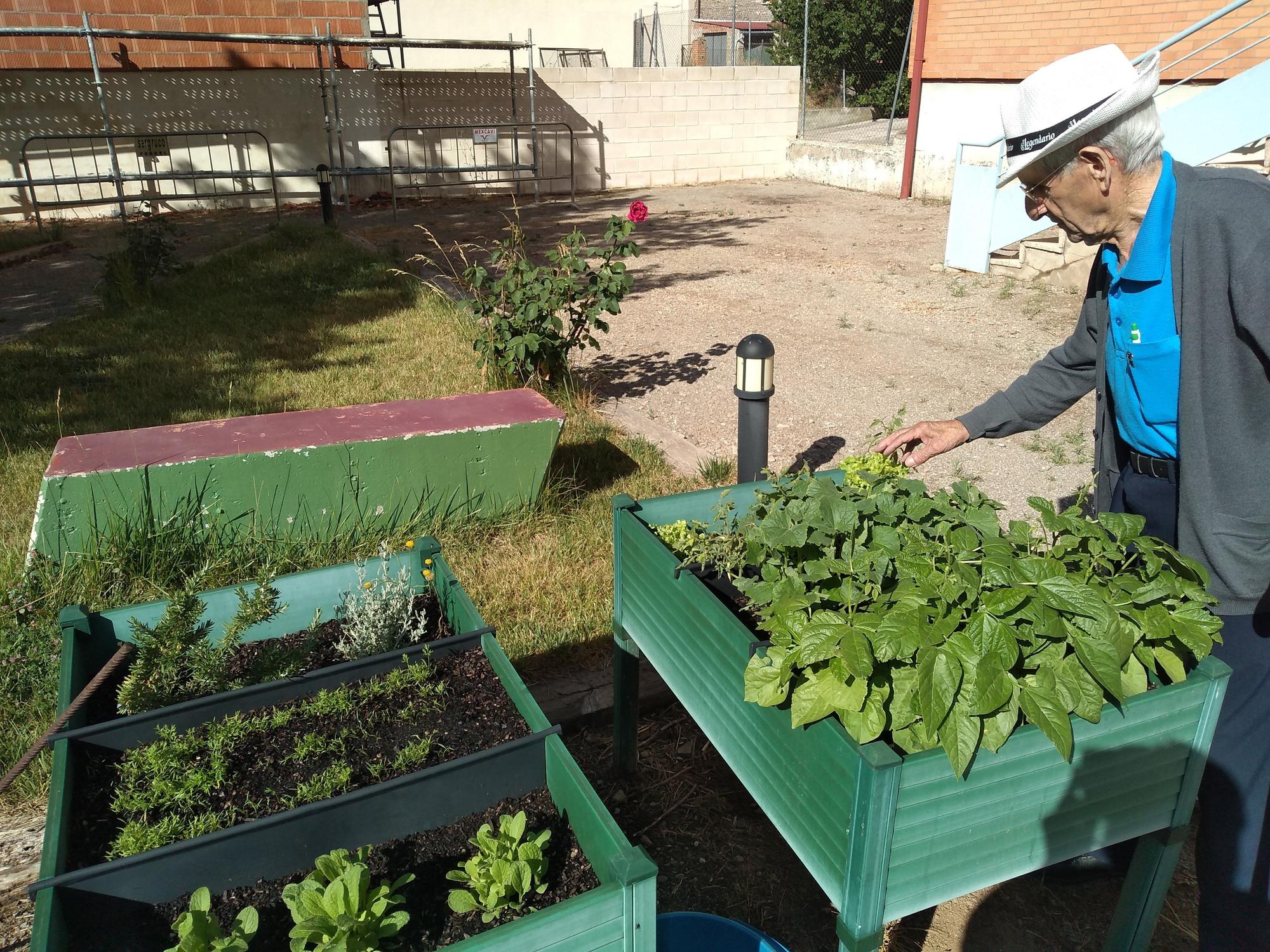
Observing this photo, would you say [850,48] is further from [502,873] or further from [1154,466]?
[502,873]

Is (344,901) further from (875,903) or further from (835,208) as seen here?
(835,208)

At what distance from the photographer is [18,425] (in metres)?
5.39

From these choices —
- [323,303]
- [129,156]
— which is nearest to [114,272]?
[323,303]

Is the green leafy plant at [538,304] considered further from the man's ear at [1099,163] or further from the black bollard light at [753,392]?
the man's ear at [1099,163]

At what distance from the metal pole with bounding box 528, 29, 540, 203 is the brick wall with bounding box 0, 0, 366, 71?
3.03 meters

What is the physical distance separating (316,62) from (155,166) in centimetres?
320

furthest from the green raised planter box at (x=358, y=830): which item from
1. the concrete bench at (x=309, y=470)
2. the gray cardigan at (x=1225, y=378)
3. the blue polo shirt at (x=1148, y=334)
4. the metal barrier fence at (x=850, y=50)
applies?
the metal barrier fence at (x=850, y=50)

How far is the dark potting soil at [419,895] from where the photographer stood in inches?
60.9

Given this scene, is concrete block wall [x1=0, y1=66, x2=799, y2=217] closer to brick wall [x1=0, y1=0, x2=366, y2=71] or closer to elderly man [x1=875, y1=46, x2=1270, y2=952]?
brick wall [x1=0, y1=0, x2=366, y2=71]

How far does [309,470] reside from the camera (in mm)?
3566

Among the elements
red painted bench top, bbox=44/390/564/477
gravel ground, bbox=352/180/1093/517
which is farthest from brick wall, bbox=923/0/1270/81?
red painted bench top, bbox=44/390/564/477

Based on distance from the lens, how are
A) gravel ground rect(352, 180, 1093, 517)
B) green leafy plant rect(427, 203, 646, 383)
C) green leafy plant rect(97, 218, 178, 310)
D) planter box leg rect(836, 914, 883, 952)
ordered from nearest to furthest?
planter box leg rect(836, 914, 883, 952) → green leafy plant rect(427, 203, 646, 383) → gravel ground rect(352, 180, 1093, 517) → green leafy plant rect(97, 218, 178, 310)

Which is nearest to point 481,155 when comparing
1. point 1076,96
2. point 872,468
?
point 872,468

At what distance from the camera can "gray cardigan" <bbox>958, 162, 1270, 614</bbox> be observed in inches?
70.5
